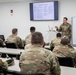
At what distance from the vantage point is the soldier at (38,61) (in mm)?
2404

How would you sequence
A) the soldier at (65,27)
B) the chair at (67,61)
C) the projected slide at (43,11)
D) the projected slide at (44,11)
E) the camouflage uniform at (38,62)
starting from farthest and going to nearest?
1. the projected slide at (43,11)
2. the projected slide at (44,11)
3. the soldier at (65,27)
4. the chair at (67,61)
5. the camouflage uniform at (38,62)

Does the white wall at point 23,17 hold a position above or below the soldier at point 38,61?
above

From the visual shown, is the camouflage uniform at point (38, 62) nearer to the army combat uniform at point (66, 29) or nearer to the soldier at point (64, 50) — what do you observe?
the soldier at point (64, 50)

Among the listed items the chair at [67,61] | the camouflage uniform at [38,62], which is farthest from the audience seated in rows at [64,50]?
the camouflage uniform at [38,62]

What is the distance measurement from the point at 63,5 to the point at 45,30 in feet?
4.81

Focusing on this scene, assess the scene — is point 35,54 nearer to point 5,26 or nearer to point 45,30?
point 45,30

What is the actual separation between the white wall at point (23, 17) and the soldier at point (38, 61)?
6.25 meters

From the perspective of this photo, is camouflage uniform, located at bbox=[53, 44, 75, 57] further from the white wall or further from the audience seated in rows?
the white wall

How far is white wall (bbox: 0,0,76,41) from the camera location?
28.0ft

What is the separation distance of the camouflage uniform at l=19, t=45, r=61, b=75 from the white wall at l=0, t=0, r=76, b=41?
6279 millimetres

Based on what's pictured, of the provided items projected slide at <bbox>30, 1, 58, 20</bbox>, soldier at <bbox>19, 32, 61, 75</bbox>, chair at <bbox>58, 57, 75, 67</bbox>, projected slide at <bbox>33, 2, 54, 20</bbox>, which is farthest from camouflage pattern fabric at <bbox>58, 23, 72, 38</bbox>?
soldier at <bbox>19, 32, 61, 75</bbox>

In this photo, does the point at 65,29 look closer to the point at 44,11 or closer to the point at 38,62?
the point at 44,11

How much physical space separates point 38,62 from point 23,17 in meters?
7.40

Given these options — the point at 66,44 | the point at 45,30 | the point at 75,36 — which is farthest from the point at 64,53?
the point at 45,30
